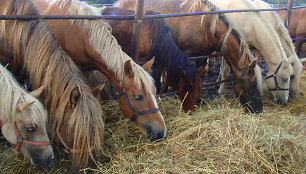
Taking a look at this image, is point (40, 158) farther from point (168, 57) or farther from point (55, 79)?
point (168, 57)

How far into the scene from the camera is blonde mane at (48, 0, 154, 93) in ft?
7.75

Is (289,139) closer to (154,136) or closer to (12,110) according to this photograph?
(154,136)

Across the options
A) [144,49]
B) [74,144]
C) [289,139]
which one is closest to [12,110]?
[74,144]

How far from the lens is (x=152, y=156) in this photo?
2.21 m

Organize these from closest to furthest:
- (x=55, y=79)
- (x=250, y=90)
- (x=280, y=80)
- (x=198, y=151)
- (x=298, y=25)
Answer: (x=55, y=79) < (x=198, y=151) < (x=250, y=90) < (x=280, y=80) < (x=298, y=25)

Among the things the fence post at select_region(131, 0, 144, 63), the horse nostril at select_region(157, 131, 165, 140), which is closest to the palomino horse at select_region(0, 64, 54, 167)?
the horse nostril at select_region(157, 131, 165, 140)

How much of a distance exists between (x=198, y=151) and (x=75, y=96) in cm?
102

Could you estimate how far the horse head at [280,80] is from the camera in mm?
4012

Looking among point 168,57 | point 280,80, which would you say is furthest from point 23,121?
point 280,80

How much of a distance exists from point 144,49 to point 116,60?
877mm

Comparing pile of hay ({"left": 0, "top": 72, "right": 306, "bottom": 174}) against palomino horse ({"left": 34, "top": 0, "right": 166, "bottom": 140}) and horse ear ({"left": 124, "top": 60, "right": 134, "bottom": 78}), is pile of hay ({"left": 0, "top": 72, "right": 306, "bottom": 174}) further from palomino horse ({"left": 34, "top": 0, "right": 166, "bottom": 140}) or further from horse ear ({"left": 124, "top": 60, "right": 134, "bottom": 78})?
horse ear ({"left": 124, "top": 60, "right": 134, "bottom": 78})

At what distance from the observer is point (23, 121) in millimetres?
1898

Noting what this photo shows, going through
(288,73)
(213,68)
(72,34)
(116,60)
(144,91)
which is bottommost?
(213,68)

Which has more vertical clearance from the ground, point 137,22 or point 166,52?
point 137,22
